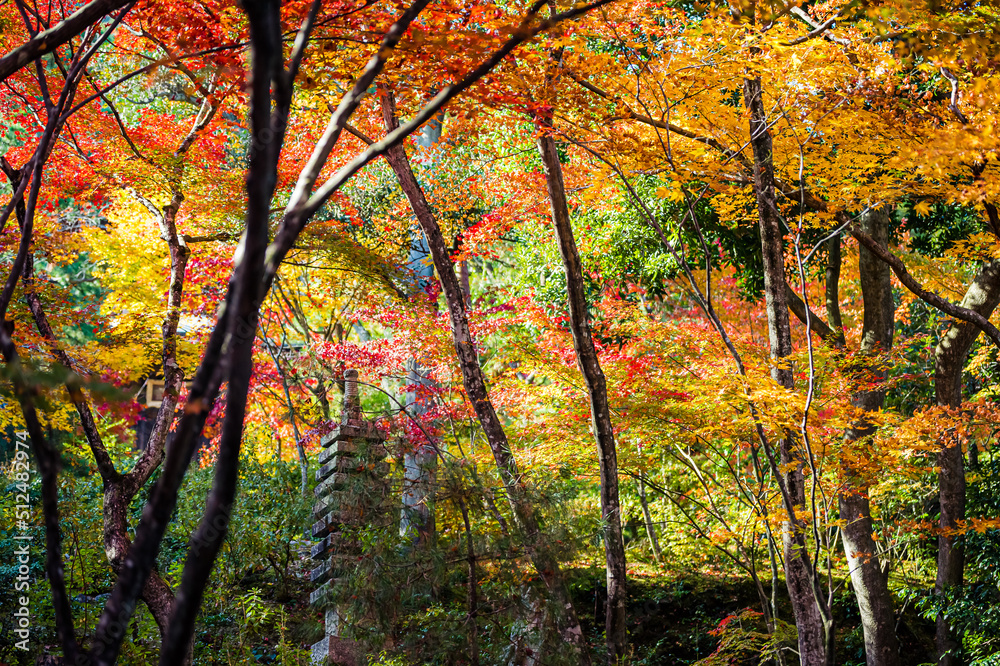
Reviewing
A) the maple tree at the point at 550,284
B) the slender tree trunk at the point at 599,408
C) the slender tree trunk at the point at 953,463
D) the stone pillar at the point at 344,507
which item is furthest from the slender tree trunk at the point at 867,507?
the stone pillar at the point at 344,507

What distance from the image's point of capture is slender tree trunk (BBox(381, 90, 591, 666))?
4.66 metres

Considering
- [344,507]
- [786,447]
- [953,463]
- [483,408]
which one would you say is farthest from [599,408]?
[953,463]

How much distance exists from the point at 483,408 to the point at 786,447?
2.39 m

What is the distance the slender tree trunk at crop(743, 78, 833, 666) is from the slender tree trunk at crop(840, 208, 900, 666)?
1343 mm

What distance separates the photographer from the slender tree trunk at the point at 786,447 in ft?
17.0

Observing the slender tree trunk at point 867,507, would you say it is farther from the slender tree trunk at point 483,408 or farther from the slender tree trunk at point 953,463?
the slender tree trunk at point 483,408

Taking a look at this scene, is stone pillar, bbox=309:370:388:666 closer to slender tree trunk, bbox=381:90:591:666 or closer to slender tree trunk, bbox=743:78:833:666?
slender tree trunk, bbox=381:90:591:666

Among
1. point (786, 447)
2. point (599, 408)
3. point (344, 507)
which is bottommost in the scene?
point (344, 507)

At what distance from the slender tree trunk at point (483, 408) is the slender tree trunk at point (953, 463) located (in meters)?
4.41

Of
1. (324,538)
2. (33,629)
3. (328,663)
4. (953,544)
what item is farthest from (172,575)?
(953,544)

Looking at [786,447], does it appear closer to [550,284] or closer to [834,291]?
[834,291]

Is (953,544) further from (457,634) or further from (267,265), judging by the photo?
(267,265)

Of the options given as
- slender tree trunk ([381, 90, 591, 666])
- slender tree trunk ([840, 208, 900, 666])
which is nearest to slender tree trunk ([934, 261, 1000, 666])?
slender tree trunk ([840, 208, 900, 666])

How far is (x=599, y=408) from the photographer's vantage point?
5.60 metres
